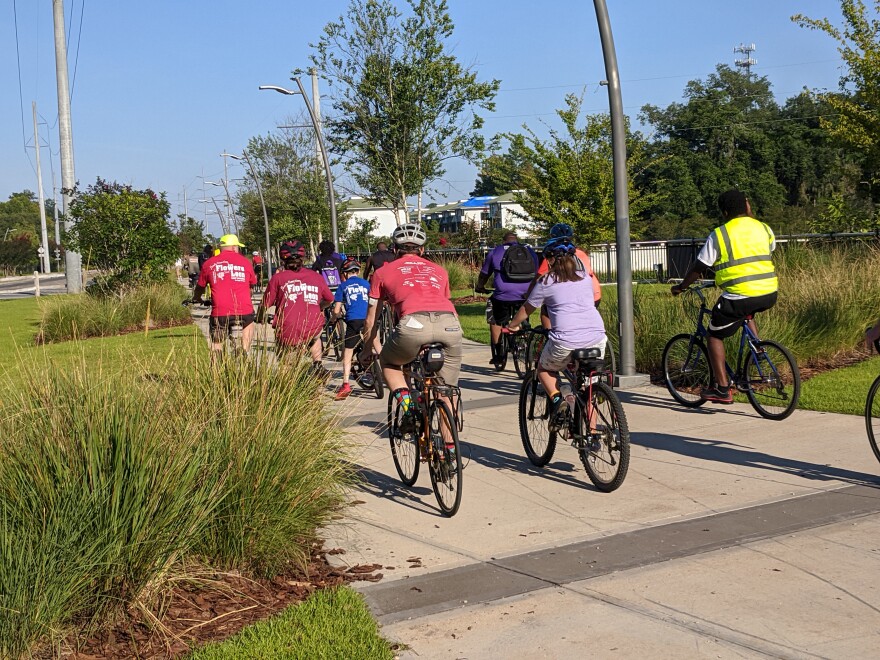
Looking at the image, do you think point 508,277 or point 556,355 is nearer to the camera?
point 556,355

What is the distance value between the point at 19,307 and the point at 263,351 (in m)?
32.8

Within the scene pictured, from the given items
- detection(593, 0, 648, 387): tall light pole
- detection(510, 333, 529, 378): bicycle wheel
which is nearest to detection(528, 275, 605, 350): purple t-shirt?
detection(593, 0, 648, 387): tall light pole

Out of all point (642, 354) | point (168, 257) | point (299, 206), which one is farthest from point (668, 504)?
point (299, 206)

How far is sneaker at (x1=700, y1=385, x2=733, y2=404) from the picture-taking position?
28.9ft

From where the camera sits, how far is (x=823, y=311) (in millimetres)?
11477

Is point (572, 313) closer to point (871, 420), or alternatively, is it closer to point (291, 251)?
point (871, 420)

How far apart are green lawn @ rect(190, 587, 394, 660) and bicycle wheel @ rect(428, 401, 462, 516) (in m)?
1.66

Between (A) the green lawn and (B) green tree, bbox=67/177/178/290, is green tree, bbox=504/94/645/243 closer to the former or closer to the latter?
(B) green tree, bbox=67/177/178/290

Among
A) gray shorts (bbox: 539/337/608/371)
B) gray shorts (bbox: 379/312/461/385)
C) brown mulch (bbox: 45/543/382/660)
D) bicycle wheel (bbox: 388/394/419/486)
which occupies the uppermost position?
gray shorts (bbox: 379/312/461/385)

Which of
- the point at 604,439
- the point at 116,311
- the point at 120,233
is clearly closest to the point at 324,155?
the point at 120,233

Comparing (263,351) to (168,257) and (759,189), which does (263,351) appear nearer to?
(168,257)

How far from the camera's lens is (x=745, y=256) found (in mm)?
8328

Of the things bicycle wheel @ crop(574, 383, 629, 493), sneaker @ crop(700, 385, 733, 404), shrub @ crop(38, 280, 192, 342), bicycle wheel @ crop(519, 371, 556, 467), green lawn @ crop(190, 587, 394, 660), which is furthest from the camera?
shrub @ crop(38, 280, 192, 342)

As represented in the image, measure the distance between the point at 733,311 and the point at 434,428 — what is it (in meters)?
3.33
